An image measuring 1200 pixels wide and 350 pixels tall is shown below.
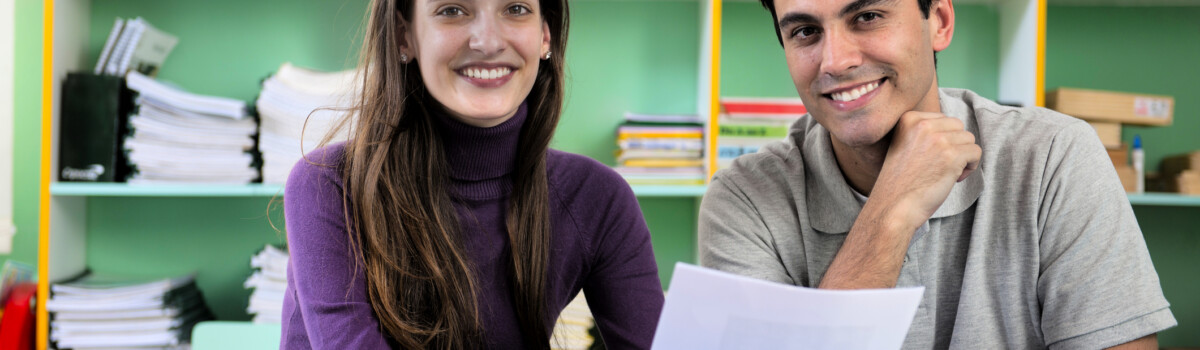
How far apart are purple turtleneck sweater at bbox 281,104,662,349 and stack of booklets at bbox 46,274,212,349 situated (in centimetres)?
94

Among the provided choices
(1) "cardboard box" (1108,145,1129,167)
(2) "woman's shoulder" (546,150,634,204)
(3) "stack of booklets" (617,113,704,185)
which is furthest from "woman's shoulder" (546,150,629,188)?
(1) "cardboard box" (1108,145,1129,167)

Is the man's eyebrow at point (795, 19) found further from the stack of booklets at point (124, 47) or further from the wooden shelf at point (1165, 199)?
the stack of booklets at point (124, 47)

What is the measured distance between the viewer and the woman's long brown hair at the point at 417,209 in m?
1.11

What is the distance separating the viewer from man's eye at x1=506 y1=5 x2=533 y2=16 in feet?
3.94

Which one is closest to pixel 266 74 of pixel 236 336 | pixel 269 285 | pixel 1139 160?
pixel 269 285

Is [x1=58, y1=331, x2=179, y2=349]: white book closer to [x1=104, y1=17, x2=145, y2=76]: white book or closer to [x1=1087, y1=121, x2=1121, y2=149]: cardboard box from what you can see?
[x1=104, y1=17, x2=145, y2=76]: white book

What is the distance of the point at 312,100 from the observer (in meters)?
2.06

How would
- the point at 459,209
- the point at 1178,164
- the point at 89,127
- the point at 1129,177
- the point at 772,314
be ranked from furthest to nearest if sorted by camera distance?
1. the point at 1178,164
2. the point at 1129,177
3. the point at 89,127
4. the point at 459,209
5. the point at 772,314

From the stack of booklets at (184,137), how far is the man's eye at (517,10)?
1.13 metres

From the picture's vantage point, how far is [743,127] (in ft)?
7.01

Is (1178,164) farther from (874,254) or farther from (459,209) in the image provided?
(459,209)

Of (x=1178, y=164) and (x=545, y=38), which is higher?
(x=545, y=38)

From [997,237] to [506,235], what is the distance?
677 mm

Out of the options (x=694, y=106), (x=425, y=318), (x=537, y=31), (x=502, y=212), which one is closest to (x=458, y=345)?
(x=425, y=318)
